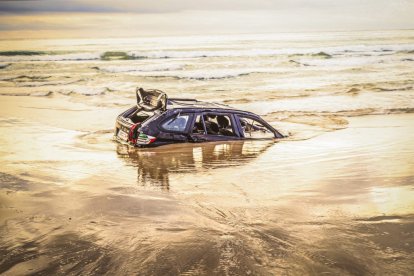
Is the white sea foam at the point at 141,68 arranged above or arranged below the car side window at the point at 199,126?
above

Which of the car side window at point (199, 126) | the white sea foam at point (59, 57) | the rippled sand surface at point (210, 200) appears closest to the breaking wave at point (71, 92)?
the rippled sand surface at point (210, 200)

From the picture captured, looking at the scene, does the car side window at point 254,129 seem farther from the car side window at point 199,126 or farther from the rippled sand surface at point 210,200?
the car side window at point 199,126

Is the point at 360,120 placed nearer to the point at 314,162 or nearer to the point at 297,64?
the point at 314,162

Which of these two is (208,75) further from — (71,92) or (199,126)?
(199,126)

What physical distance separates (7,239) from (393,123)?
12430 millimetres

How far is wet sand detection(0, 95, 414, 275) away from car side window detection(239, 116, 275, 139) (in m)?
0.26

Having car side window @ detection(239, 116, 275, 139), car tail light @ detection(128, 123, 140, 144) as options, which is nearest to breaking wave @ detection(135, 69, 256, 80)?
car side window @ detection(239, 116, 275, 139)

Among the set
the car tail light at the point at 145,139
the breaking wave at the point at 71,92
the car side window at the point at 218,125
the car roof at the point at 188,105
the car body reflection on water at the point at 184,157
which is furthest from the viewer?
the breaking wave at the point at 71,92

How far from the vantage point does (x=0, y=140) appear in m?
11.6

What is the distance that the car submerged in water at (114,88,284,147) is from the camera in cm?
991

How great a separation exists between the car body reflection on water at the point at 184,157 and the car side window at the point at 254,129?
0.26m

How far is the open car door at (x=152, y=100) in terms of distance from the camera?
32.5 feet

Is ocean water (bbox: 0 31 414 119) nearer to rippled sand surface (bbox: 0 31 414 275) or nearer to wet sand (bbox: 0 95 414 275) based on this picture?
rippled sand surface (bbox: 0 31 414 275)

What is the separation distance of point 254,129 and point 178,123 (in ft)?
6.85
